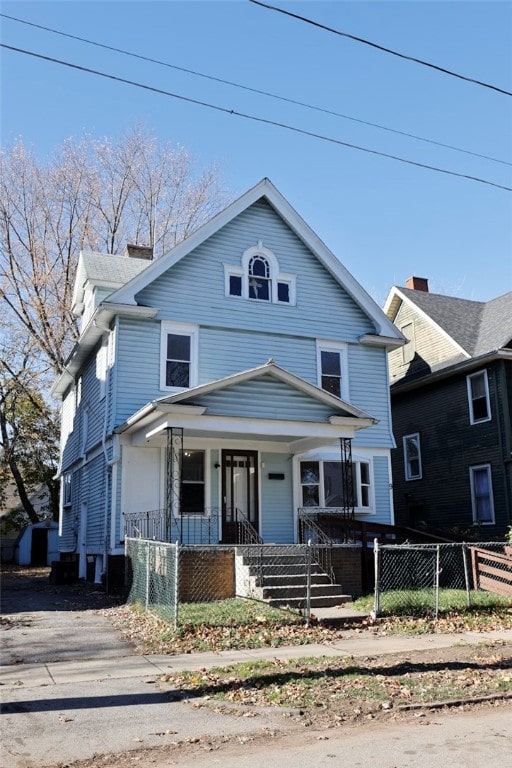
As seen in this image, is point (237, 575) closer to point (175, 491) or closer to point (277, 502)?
point (175, 491)

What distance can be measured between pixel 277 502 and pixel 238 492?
43.6 inches

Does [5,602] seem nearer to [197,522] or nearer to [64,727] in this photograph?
[197,522]

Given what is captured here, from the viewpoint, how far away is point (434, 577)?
1485cm

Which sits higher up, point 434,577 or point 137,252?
point 137,252

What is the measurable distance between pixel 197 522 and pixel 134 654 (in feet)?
23.7

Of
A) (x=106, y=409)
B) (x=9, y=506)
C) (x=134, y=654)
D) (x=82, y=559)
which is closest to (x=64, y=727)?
(x=134, y=654)

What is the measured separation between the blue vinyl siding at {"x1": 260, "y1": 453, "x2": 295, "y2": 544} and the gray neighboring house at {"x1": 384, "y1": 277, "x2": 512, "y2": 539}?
248 inches

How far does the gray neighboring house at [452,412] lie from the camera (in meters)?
21.0

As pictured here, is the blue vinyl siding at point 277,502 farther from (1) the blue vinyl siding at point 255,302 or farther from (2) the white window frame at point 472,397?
(2) the white window frame at point 472,397

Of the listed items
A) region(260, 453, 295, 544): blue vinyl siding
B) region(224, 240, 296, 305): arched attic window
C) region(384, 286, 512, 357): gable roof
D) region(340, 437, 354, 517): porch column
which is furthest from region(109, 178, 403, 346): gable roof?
region(260, 453, 295, 544): blue vinyl siding

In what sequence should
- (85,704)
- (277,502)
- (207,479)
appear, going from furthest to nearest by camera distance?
1. (277,502)
2. (207,479)
3. (85,704)

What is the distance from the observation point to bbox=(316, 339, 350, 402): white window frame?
62.3ft

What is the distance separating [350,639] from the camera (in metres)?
10.2

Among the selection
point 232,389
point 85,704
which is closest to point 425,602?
point 232,389
